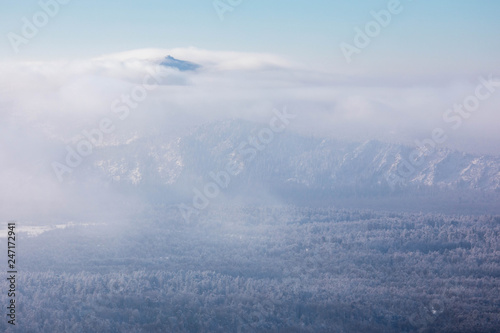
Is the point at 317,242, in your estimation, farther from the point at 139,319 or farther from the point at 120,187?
the point at 120,187

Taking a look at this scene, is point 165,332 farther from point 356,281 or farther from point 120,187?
point 120,187

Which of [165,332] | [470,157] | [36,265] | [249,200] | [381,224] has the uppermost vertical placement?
[470,157]

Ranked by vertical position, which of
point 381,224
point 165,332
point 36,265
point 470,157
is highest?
point 470,157

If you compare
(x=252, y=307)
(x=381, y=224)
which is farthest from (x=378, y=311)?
(x=381, y=224)

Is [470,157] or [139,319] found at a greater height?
[470,157]

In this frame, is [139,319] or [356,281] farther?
[356,281]

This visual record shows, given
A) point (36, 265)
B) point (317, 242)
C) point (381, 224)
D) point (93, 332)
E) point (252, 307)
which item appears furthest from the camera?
point (381, 224)

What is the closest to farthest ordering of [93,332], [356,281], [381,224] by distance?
[93,332]
[356,281]
[381,224]

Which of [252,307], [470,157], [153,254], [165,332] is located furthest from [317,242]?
[470,157]

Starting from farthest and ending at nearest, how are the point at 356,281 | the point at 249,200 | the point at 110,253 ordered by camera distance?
the point at 249,200
the point at 110,253
the point at 356,281
